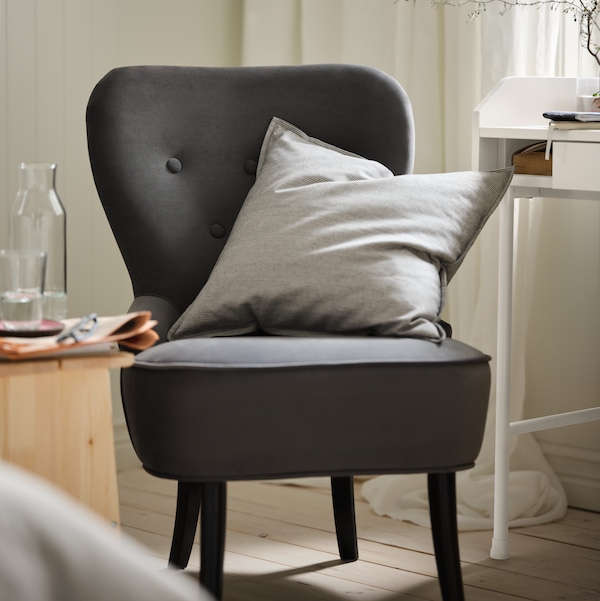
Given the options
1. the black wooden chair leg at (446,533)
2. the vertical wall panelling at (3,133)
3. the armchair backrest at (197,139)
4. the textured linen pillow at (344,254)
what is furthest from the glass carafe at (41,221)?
the vertical wall panelling at (3,133)

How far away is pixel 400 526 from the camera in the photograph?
2.30m

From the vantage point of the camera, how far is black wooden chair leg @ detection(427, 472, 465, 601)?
1.58m

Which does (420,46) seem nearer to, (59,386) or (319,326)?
(319,326)

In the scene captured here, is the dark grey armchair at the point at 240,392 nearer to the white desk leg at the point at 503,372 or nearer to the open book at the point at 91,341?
the open book at the point at 91,341

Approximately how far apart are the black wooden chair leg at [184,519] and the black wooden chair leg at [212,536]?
357 millimetres

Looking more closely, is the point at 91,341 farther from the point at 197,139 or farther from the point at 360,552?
the point at 360,552

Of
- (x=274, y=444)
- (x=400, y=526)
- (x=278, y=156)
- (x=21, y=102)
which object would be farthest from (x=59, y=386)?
(x=21, y=102)

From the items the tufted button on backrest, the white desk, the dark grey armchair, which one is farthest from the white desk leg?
the tufted button on backrest

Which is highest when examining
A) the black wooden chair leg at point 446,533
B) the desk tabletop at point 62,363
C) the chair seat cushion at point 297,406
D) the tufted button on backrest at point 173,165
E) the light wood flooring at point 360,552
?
the tufted button on backrest at point 173,165

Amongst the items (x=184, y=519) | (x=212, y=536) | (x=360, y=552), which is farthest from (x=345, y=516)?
(x=212, y=536)

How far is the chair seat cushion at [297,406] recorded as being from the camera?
56.9 inches

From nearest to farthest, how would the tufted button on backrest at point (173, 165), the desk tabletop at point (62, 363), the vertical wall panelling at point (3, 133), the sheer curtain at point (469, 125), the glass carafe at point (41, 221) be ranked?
the desk tabletop at point (62, 363)
the glass carafe at point (41, 221)
the tufted button on backrest at point (173, 165)
the sheer curtain at point (469, 125)
the vertical wall panelling at point (3, 133)

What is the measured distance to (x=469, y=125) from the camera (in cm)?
246

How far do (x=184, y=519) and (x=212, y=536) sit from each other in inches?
15.7
